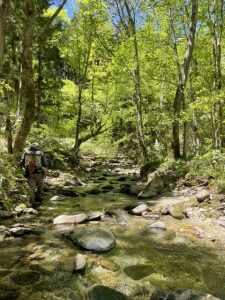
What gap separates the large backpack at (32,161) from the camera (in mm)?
10219

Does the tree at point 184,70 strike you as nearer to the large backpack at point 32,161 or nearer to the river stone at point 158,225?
the large backpack at point 32,161

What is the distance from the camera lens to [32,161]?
1030cm

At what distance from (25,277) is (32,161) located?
5.39 meters

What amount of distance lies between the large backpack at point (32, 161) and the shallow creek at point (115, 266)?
2478mm

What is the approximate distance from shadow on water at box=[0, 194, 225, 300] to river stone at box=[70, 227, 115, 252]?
0.14 metres

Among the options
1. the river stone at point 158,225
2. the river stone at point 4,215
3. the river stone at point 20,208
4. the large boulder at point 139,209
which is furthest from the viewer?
the large boulder at point 139,209

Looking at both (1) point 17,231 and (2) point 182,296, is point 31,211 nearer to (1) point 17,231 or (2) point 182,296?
(1) point 17,231

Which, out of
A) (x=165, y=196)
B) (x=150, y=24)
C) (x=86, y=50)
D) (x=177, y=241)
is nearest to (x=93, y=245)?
(x=177, y=241)

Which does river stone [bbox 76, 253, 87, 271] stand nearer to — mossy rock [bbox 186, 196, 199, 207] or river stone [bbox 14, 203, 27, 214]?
river stone [bbox 14, 203, 27, 214]

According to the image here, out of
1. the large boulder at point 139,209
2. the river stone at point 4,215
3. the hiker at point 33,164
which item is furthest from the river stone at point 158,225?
the hiker at point 33,164

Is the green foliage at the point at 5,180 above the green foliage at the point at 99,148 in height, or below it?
above

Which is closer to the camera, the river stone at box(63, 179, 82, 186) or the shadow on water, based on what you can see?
the shadow on water

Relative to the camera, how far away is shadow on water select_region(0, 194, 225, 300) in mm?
4969

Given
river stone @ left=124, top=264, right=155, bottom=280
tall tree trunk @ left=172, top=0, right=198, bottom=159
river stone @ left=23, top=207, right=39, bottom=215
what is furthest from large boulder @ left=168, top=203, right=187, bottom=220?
tall tree trunk @ left=172, top=0, right=198, bottom=159
